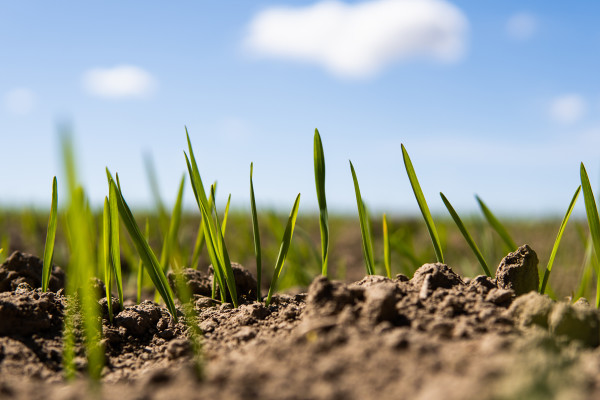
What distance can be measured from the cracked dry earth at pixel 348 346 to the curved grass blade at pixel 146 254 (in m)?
0.06

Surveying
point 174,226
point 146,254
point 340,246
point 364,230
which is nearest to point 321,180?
point 364,230

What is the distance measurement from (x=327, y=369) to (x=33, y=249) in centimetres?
417

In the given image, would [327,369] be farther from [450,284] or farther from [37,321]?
[37,321]

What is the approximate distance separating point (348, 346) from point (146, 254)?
2.51 feet

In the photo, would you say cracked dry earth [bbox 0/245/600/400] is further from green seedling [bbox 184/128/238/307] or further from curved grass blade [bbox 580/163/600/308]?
curved grass blade [bbox 580/163/600/308]

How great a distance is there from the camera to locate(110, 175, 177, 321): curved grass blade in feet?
4.35

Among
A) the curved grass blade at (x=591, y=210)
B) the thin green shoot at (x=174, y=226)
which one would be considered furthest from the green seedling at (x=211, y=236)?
the curved grass blade at (x=591, y=210)

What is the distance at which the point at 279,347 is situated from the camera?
2.72ft

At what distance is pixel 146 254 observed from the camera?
4.50 ft

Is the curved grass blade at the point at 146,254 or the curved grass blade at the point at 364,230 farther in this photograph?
the curved grass blade at the point at 364,230

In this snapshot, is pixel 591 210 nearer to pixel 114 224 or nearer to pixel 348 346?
pixel 348 346

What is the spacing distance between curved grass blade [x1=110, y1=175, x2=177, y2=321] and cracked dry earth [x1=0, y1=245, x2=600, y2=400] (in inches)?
2.4

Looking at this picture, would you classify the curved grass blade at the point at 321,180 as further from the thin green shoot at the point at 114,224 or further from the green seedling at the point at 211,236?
the thin green shoot at the point at 114,224

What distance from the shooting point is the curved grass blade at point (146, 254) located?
4.35 ft
